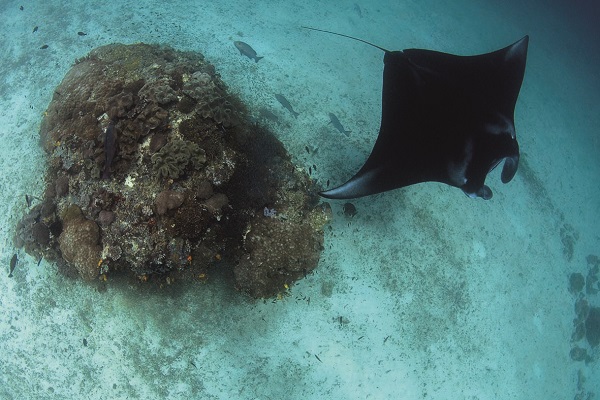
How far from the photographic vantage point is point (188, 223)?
404cm

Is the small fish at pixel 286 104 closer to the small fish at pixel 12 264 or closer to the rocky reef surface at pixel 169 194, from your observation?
the rocky reef surface at pixel 169 194

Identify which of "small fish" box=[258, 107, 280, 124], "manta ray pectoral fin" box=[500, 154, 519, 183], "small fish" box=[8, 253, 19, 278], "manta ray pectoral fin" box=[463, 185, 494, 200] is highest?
"manta ray pectoral fin" box=[500, 154, 519, 183]

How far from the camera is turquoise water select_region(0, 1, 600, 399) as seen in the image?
4.43m

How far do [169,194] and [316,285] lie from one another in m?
2.15

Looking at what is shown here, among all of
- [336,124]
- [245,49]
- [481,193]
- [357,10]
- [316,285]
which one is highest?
[481,193]

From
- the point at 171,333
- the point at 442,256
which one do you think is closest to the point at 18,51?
the point at 171,333

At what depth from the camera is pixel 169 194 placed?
396cm

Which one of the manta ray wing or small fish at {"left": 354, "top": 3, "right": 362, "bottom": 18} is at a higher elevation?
the manta ray wing

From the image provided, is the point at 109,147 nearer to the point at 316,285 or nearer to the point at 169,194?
the point at 169,194

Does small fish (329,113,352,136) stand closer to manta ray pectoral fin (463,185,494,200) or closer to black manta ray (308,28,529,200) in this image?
→ black manta ray (308,28,529,200)

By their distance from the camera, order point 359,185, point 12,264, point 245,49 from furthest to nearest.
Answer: point 245,49 → point 12,264 → point 359,185

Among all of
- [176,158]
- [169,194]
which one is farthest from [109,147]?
[169,194]

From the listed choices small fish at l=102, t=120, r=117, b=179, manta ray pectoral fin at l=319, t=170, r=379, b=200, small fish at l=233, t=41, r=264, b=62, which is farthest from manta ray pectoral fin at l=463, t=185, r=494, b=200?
small fish at l=233, t=41, r=264, b=62

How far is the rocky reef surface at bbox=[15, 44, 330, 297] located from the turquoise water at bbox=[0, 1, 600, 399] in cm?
37
